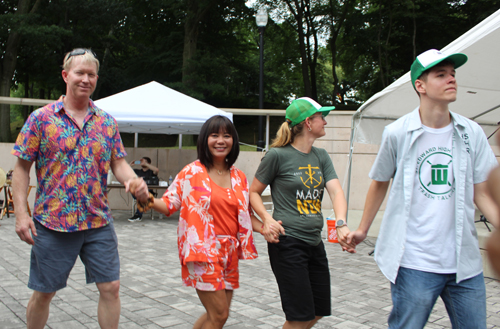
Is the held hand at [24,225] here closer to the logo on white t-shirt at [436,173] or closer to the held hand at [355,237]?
the held hand at [355,237]

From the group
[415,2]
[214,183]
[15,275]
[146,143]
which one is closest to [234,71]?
[146,143]

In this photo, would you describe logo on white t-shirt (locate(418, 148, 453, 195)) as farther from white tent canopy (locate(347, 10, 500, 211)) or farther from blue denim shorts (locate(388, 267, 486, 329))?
white tent canopy (locate(347, 10, 500, 211))

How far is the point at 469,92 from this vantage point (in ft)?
25.7

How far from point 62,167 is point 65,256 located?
1.85ft

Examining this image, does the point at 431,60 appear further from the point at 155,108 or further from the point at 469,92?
the point at 155,108

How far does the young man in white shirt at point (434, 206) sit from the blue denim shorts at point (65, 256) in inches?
66.4

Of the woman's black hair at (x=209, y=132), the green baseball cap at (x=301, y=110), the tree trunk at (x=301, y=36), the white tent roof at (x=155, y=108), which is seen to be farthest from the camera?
the tree trunk at (x=301, y=36)

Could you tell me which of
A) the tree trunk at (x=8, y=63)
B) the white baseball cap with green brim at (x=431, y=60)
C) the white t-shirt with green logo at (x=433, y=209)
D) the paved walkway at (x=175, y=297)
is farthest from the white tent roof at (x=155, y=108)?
the tree trunk at (x=8, y=63)

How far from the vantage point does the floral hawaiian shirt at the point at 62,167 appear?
277cm

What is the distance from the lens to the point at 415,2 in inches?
947

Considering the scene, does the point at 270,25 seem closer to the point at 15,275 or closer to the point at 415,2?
the point at 415,2

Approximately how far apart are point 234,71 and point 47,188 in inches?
1040

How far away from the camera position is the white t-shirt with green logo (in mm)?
2213

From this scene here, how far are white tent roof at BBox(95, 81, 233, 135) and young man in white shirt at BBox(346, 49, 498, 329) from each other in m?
7.80
